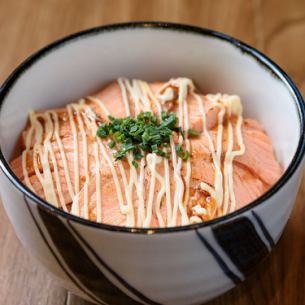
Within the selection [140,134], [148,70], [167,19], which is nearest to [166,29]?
[148,70]

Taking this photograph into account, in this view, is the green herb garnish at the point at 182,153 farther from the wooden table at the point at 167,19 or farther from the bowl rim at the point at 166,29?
the wooden table at the point at 167,19

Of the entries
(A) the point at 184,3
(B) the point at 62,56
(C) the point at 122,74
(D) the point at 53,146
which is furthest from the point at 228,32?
(D) the point at 53,146

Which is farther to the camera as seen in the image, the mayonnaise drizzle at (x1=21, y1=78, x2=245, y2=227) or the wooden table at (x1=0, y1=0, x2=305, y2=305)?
the wooden table at (x1=0, y1=0, x2=305, y2=305)

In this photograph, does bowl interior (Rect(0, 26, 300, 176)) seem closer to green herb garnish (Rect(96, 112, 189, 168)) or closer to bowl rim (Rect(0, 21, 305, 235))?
bowl rim (Rect(0, 21, 305, 235))

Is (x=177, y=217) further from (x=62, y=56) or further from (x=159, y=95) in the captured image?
(x=62, y=56)

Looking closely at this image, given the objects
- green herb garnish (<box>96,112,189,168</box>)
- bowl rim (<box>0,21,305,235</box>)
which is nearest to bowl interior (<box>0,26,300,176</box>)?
bowl rim (<box>0,21,305,235</box>)

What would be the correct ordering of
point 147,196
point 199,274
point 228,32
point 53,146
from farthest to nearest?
point 228,32 < point 53,146 < point 147,196 < point 199,274

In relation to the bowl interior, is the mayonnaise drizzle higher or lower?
lower

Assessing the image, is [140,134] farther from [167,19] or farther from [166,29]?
[167,19]
